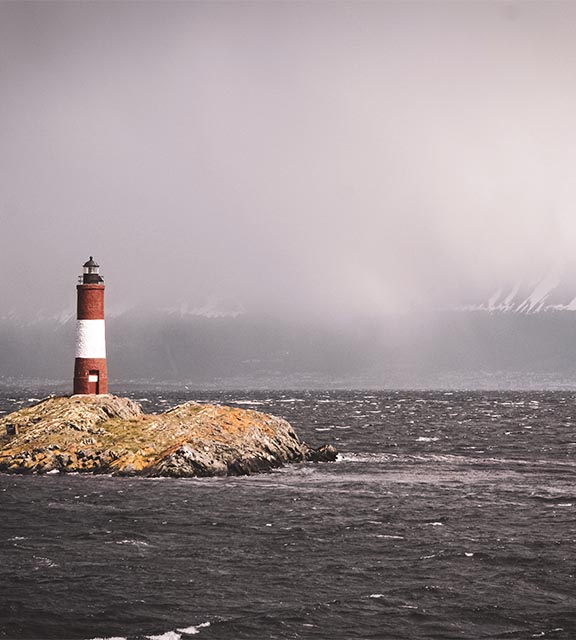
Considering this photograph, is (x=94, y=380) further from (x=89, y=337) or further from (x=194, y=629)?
(x=194, y=629)

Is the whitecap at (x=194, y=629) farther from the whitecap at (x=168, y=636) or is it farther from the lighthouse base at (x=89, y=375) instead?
the lighthouse base at (x=89, y=375)

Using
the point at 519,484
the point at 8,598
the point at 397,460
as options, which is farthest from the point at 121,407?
the point at 8,598

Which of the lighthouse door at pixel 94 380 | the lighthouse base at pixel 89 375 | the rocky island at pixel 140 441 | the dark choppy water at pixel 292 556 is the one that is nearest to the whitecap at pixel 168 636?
the dark choppy water at pixel 292 556

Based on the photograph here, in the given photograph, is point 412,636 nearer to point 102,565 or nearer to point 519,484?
point 102,565

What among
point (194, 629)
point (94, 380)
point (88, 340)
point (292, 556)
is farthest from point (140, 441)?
point (194, 629)

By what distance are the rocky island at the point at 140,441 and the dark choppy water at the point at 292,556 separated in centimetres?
200

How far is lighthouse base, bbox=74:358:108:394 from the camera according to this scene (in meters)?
57.8

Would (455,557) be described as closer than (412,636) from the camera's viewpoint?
No

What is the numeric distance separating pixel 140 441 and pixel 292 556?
2258cm

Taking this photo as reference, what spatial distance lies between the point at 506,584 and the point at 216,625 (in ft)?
28.8

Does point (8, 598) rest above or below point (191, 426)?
below

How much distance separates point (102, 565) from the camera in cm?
2791

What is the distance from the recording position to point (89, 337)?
5803 centimetres

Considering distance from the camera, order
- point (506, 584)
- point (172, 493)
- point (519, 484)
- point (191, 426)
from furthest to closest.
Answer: point (191, 426) → point (519, 484) → point (172, 493) → point (506, 584)
